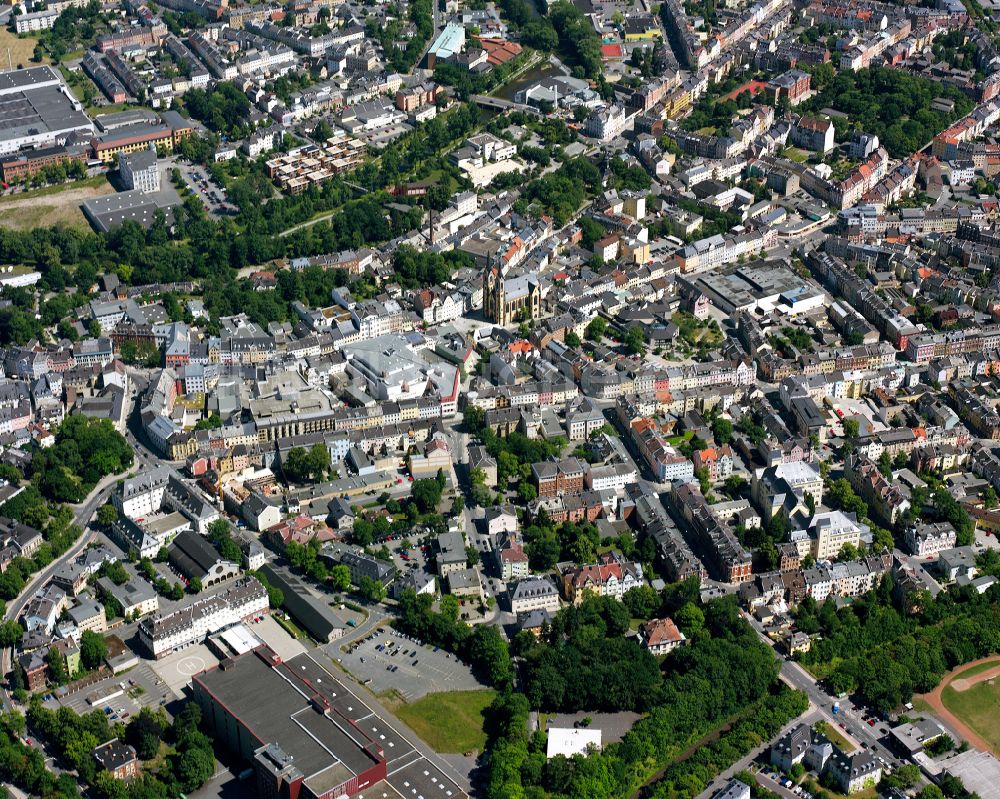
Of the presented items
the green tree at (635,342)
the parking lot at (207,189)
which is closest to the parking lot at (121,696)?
the green tree at (635,342)

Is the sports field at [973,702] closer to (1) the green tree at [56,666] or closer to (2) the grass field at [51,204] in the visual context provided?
(1) the green tree at [56,666]

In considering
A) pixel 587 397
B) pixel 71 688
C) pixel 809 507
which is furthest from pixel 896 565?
pixel 71 688

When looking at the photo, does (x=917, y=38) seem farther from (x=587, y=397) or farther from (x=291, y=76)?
(x=587, y=397)

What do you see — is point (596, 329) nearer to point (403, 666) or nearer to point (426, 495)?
point (426, 495)

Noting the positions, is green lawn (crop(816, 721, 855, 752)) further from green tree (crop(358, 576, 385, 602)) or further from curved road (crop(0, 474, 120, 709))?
curved road (crop(0, 474, 120, 709))

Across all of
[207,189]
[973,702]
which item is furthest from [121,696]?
[207,189]

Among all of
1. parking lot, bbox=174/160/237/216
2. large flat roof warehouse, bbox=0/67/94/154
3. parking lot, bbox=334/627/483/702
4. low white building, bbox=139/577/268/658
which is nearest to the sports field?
parking lot, bbox=334/627/483/702
